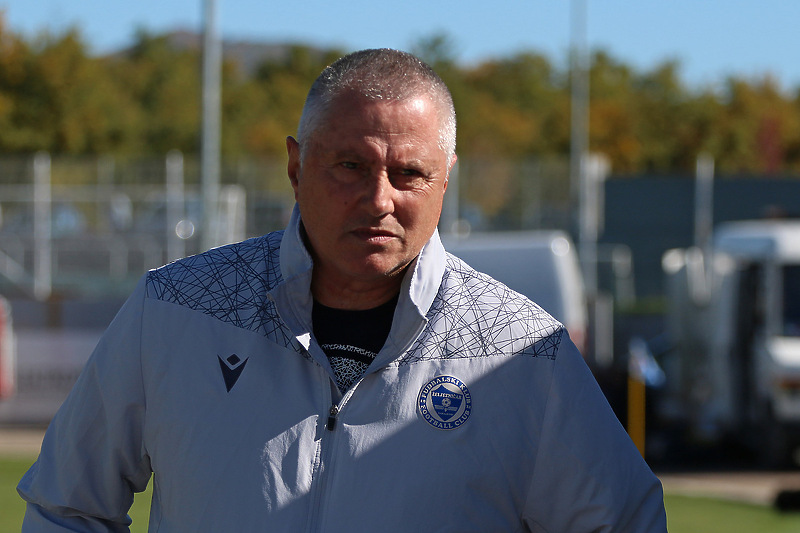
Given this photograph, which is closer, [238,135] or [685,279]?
[685,279]

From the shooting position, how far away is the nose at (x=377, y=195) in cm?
225

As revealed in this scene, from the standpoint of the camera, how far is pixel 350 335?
2.36 meters

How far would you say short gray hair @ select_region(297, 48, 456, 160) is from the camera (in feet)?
7.30

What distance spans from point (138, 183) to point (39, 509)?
20514mm

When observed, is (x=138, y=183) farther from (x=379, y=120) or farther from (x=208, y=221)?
(x=379, y=120)

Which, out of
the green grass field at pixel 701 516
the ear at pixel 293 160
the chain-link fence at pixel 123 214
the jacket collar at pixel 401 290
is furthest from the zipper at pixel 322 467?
the chain-link fence at pixel 123 214

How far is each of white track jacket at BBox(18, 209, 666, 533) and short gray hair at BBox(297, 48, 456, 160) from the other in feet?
0.91

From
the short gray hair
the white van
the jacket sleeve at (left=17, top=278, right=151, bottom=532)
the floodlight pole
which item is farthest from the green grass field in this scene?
the short gray hair

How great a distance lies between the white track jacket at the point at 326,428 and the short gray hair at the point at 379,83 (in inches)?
10.9

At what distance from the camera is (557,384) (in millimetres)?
2248

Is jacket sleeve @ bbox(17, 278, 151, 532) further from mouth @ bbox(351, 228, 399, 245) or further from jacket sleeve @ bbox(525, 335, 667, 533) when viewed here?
jacket sleeve @ bbox(525, 335, 667, 533)

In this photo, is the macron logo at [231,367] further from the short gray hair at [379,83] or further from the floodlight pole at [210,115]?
the floodlight pole at [210,115]

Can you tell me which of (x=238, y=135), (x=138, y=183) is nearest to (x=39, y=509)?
(x=138, y=183)

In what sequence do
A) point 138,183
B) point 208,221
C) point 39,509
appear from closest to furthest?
1. point 39,509
2. point 208,221
3. point 138,183
